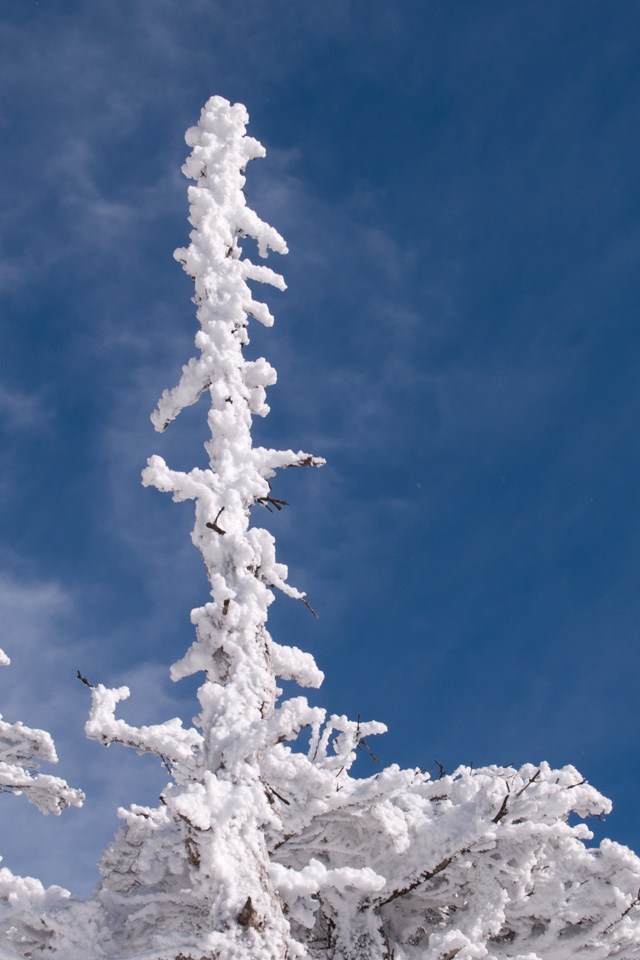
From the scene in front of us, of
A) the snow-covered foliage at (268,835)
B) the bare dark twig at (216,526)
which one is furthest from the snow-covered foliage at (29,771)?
the bare dark twig at (216,526)

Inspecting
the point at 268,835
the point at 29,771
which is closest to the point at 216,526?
the point at 268,835

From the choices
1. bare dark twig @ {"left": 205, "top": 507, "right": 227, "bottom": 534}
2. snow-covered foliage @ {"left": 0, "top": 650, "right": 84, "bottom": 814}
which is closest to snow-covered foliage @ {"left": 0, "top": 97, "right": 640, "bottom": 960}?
bare dark twig @ {"left": 205, "top": 507, "right": 227, "bottom": 534}

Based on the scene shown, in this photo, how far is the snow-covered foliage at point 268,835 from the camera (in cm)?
483

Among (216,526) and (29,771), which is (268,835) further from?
(29,771)

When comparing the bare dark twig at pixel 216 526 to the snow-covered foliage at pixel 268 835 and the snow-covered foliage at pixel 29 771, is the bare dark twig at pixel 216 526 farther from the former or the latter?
the snow-covered foliage at pixel 29 771

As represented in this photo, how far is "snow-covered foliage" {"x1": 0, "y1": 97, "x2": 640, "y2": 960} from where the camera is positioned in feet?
15.9

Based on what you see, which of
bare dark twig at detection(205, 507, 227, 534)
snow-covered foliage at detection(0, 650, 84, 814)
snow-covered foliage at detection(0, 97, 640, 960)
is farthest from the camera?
snow-covered foliage at detection(0, 650, 84, 814)

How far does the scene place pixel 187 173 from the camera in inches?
409

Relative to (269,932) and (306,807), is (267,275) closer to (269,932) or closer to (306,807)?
(306,807)

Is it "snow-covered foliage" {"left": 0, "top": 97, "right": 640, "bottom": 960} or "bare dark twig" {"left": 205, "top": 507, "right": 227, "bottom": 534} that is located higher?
"bare dark twig" {"left": 205, "top": 507, "right": 227, "bottom": 534}

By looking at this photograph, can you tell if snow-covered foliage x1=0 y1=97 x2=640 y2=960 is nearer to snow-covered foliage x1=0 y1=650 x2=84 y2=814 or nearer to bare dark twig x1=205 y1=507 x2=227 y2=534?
bare dark twig x1=205 y1=507 x2=227 y2=534

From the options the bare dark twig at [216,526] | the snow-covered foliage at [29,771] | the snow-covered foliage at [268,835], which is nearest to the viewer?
the snow-covered foliage at [268,835]

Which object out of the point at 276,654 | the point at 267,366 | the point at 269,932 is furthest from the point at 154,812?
the point at 267,366

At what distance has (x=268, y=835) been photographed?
5816mm
